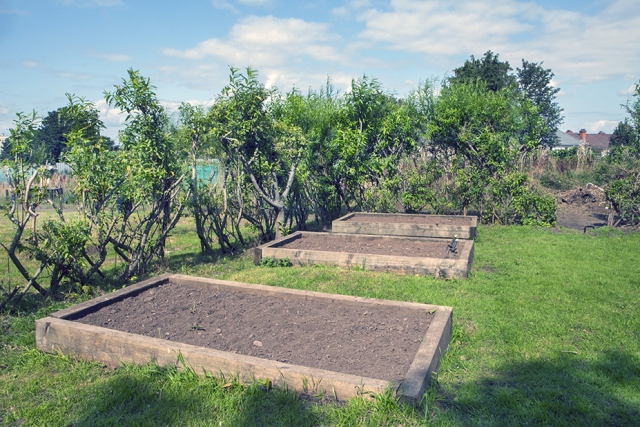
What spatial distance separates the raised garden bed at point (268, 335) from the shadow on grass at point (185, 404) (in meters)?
0.13

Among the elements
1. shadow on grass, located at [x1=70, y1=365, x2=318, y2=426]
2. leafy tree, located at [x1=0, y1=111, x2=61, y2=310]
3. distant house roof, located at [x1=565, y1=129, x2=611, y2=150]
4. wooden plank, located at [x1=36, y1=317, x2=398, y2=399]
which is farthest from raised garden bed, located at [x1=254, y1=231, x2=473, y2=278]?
distant house roof, located at [x1=565, y1=129, x2=611, y2=150]

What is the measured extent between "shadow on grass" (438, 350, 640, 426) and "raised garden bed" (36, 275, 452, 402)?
375 mm

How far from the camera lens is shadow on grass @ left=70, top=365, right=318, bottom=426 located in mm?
3209

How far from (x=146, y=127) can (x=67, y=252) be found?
2.24 meters

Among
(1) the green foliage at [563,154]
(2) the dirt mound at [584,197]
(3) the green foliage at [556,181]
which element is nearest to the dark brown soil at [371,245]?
(2) the dirt mound at [584,197]

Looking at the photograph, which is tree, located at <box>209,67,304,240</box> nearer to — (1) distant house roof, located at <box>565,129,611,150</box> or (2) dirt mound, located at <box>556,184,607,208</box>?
(2) dirt mound, located at <box>556,184,607,208</box>

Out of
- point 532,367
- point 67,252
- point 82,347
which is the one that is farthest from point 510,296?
point 67,252

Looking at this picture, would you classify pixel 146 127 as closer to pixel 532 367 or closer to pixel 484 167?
pixel 532 367

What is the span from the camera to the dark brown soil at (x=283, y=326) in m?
3.92

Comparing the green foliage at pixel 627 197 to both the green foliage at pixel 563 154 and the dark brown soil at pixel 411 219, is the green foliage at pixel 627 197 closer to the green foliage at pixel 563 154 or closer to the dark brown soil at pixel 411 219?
the dark brown soil at pixel 411 219

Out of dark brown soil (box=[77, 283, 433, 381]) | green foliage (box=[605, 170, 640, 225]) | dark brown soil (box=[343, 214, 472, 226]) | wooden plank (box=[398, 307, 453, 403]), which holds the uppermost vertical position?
green foliage (box=[605, 170, 640, 225])

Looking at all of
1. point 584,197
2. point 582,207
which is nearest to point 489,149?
point 582,207

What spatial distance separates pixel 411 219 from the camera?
1169cm

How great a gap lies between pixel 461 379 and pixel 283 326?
64.6 inches
